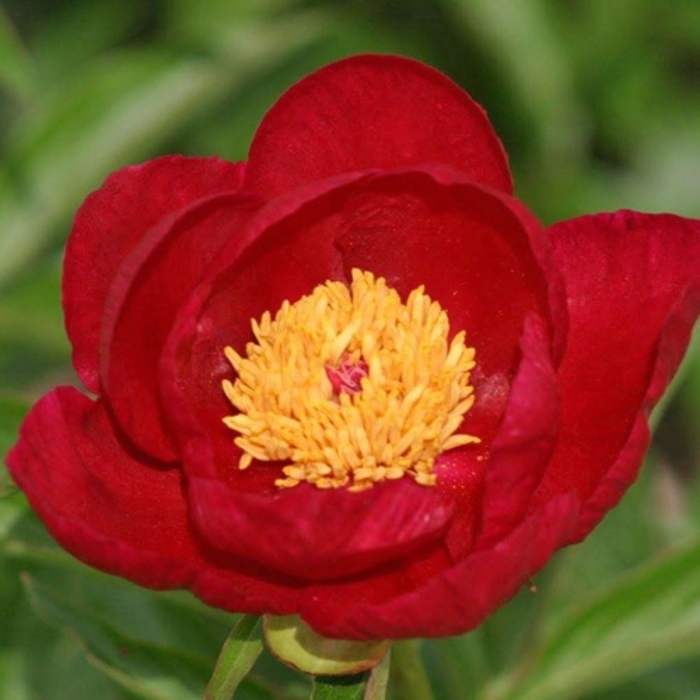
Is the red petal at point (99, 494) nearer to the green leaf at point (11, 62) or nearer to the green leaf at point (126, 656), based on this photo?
the green leaf at point (126, 656)

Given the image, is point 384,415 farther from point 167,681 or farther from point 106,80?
point 106,80

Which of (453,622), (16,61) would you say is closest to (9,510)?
(453,622)

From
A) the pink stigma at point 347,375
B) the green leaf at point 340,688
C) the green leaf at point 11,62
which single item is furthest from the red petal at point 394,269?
the green leaf at point 11,62

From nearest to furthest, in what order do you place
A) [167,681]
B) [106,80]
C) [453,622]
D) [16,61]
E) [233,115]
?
[453,622], [167,681], [16,61], [106,80], [233,115]

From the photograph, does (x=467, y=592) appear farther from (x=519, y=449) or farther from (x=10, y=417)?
(x=10, y=417)

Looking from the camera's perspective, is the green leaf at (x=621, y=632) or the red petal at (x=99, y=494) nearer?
the red petal at (x=99, y=494)

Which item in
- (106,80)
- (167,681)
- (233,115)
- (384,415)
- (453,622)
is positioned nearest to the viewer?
(453,622)
